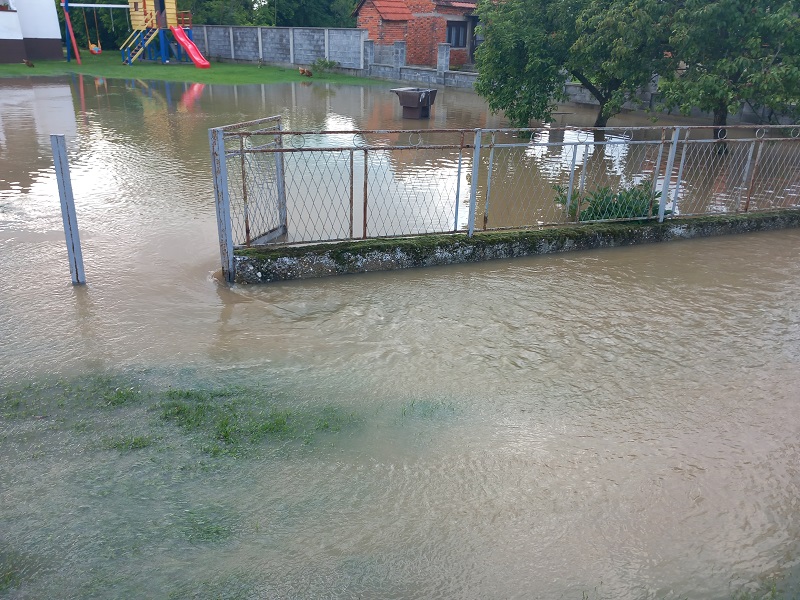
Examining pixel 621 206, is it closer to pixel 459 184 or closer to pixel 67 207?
pixel 459 184

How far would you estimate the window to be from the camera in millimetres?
32806

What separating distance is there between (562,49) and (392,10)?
66.8ft

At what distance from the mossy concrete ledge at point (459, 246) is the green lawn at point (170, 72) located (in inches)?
830

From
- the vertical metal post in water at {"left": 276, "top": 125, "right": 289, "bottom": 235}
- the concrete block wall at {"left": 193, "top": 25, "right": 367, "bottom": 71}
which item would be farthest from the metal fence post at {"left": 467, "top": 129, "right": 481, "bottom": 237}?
the concrete block wall at {"left": 193, "top": 25, "right": 367, "bottom": 71}

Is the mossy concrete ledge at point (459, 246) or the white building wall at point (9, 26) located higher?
the white building wall at point (9, 26)

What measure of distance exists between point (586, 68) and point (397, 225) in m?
7.69

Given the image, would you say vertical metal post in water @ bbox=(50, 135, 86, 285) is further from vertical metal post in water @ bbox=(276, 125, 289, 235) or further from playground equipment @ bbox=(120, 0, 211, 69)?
playground equipment @ bbox=(120, 0, 211, 69)

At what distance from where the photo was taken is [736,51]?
39.3ft

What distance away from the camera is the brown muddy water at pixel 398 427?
330 centimetres

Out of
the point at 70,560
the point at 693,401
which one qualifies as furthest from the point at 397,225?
the point at 70,560

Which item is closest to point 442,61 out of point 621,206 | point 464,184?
point 464,184

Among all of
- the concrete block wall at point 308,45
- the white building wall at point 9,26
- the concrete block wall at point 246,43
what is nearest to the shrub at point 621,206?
the concrete block wall at point 308,45

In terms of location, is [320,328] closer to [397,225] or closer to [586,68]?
[397,225]

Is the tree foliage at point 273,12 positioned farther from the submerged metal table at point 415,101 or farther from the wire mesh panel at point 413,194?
the wire mesh panel at point 413,194
